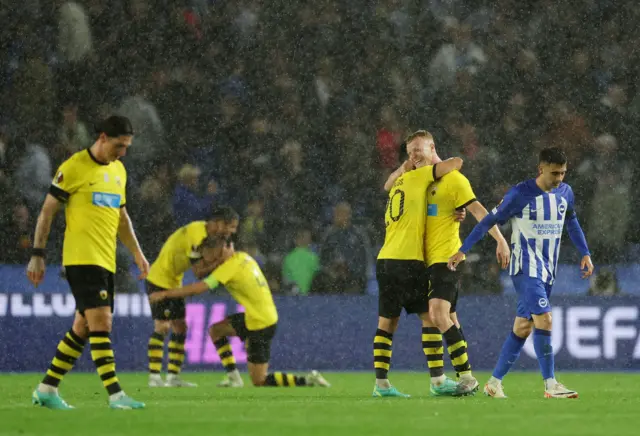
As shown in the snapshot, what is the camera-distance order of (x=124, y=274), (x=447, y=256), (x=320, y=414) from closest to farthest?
(x=320, y=414), (x=447, y=256), (x=124, y=274)

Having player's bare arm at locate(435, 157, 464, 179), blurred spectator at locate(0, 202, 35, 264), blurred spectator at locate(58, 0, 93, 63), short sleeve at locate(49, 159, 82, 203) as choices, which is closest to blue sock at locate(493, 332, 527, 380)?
player's bare arm at locate(435, 157, 464, 179)

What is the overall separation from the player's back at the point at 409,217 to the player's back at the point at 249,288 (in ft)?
7.26

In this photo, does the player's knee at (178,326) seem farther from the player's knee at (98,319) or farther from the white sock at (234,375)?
the player's knee at (98,319)

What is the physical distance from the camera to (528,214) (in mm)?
9984

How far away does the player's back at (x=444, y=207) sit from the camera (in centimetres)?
1033

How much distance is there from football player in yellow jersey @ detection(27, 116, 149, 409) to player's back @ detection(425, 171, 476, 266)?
2682 millimetres

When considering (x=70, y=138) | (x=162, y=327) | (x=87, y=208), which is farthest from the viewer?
(x=70, y=138)

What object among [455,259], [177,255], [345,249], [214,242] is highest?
[345,249]

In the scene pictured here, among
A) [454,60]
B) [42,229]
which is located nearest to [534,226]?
[42,229]

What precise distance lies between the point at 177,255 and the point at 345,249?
3298mm

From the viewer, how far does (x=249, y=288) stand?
12.3m

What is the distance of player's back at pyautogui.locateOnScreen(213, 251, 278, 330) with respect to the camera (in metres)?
12.2

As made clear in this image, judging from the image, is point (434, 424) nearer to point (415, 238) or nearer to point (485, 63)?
point (415, 238)

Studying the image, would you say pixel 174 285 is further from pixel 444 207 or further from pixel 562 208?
pixel 562 208
